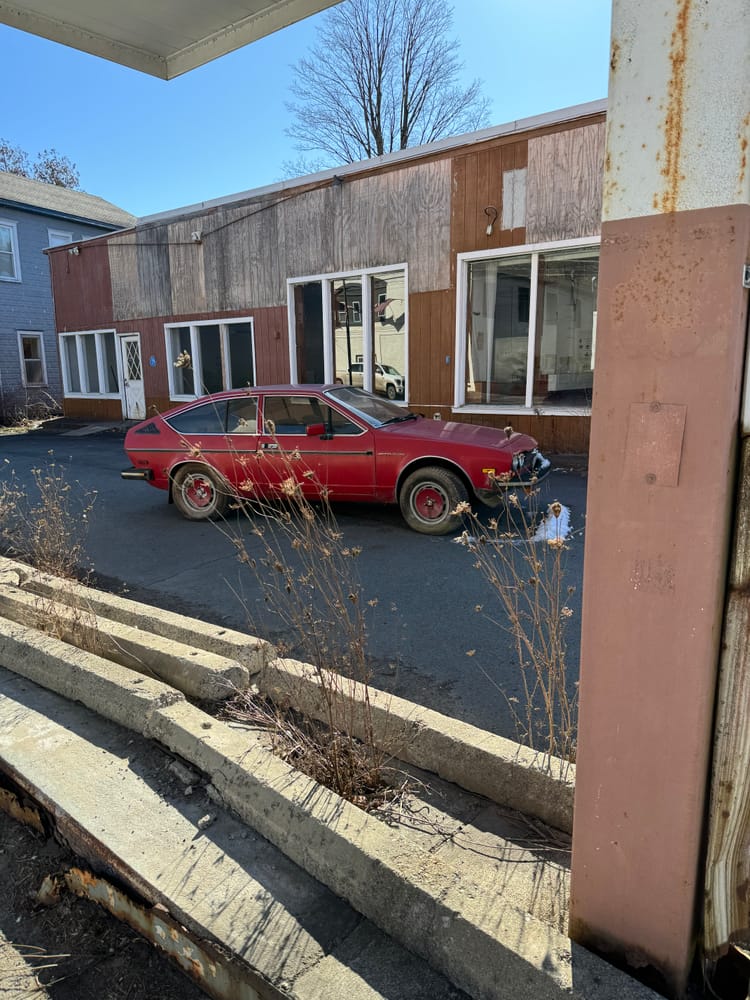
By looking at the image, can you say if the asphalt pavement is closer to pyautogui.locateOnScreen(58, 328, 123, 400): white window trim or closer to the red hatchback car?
the red hatchback car

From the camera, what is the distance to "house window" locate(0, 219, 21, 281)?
24.5 m

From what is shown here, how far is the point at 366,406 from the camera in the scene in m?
7.88

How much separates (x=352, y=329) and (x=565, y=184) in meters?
5.16

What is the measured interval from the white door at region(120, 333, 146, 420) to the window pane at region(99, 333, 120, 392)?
0.71 metres

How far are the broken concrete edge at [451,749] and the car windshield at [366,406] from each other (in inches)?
181

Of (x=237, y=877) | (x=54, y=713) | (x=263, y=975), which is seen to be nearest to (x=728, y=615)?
(x=263, y=975)

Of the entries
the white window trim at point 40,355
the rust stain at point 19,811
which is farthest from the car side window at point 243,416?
the white window trim at point 40,355

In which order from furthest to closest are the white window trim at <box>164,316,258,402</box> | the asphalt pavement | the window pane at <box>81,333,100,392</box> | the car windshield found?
the window pane at <box>81,333,100,392</box> → the white window trim at <box>164,316,258,402</box> → the car windshield → the asphalt pavement

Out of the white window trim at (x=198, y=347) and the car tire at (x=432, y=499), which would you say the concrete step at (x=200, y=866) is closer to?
the car tire at (x=432, y=499)

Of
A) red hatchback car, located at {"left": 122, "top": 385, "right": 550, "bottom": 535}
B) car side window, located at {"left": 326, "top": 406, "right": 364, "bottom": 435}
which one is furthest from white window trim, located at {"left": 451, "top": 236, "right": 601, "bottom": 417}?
car side window, located at {"left": 326, "top": 406, "right": 364, "bottom": 435}

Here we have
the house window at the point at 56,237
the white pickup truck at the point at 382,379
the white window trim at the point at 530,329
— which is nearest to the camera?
the white window trim at the point at 530,329

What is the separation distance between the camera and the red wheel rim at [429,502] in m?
7.21

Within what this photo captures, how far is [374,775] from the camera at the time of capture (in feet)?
8.70

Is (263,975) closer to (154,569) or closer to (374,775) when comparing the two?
(374,775)
